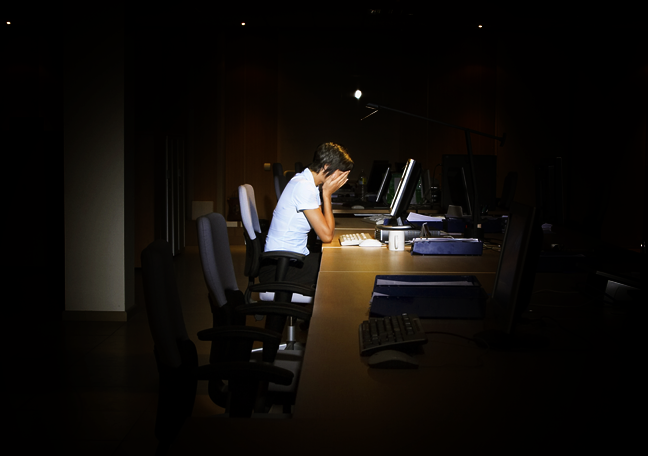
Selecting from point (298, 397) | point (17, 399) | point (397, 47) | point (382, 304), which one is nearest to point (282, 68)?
point (397, 47)

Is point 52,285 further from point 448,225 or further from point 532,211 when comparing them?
point 532,211

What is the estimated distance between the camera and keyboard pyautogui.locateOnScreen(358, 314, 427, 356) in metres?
1.57

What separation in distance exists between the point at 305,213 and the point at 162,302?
218 centimetres

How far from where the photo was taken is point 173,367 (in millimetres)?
1695

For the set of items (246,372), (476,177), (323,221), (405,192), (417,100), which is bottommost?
(246,372)

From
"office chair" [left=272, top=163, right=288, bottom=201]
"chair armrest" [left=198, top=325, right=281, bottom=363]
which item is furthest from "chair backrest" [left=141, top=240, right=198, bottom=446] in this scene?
"office chair" [left=272, top=163, right=288, bottom=201]

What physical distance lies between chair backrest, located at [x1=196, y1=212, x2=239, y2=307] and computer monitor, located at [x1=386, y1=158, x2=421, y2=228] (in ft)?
6.31

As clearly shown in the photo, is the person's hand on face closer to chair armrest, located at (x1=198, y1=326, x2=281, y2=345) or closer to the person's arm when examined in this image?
the person's arm

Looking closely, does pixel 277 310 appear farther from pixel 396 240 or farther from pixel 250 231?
pixel 250 231

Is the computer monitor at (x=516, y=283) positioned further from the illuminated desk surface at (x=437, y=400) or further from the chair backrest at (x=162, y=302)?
the chair backrest at (x=162, y=302)

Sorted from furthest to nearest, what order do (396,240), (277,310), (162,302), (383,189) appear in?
(383,189), (396,240), (277,310), (162,302)

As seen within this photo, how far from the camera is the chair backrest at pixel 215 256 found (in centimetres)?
221

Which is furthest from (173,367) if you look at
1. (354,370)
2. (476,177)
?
(476,177)

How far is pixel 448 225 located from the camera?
4.20 m
